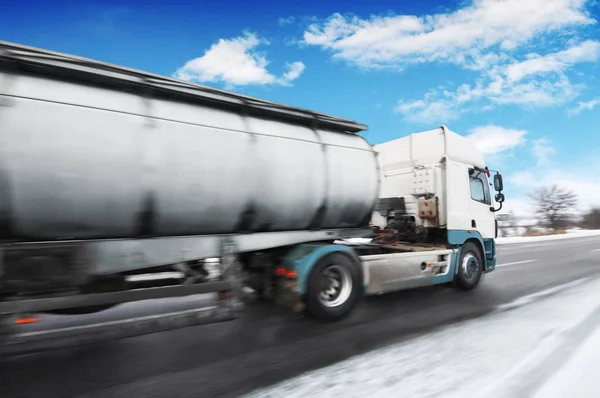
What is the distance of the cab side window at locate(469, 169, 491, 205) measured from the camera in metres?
7.11

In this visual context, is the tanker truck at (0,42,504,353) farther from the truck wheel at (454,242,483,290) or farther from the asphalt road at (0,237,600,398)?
the truck wheel at (454,242,483,290)

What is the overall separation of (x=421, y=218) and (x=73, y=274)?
573cm

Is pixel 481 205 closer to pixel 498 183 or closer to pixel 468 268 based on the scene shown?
pixel 498 183

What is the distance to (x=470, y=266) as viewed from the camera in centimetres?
692

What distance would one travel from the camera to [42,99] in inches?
121

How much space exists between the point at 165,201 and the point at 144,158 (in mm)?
482

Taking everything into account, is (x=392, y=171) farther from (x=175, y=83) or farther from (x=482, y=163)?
(x=175, y=83)

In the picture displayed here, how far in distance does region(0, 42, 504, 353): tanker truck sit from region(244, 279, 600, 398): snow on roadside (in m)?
1.30

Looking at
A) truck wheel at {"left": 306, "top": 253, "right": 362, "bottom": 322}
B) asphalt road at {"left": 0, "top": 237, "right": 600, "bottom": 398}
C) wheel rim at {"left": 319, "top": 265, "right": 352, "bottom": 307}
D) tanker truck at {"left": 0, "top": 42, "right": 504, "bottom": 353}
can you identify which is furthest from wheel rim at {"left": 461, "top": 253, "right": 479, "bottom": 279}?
wheel rim at {"left": 319, "top": 265, "right": 352, "bottom": 307}

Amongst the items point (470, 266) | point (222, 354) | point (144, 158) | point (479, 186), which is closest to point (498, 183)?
point (479, 186)

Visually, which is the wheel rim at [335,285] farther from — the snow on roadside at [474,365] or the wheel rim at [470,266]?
the wheel rim at [470,266]

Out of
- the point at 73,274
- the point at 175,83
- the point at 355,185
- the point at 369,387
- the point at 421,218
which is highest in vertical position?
the point at 175,83

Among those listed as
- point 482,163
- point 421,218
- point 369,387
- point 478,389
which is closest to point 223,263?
point 369,387

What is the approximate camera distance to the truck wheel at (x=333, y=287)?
463 centimetres
